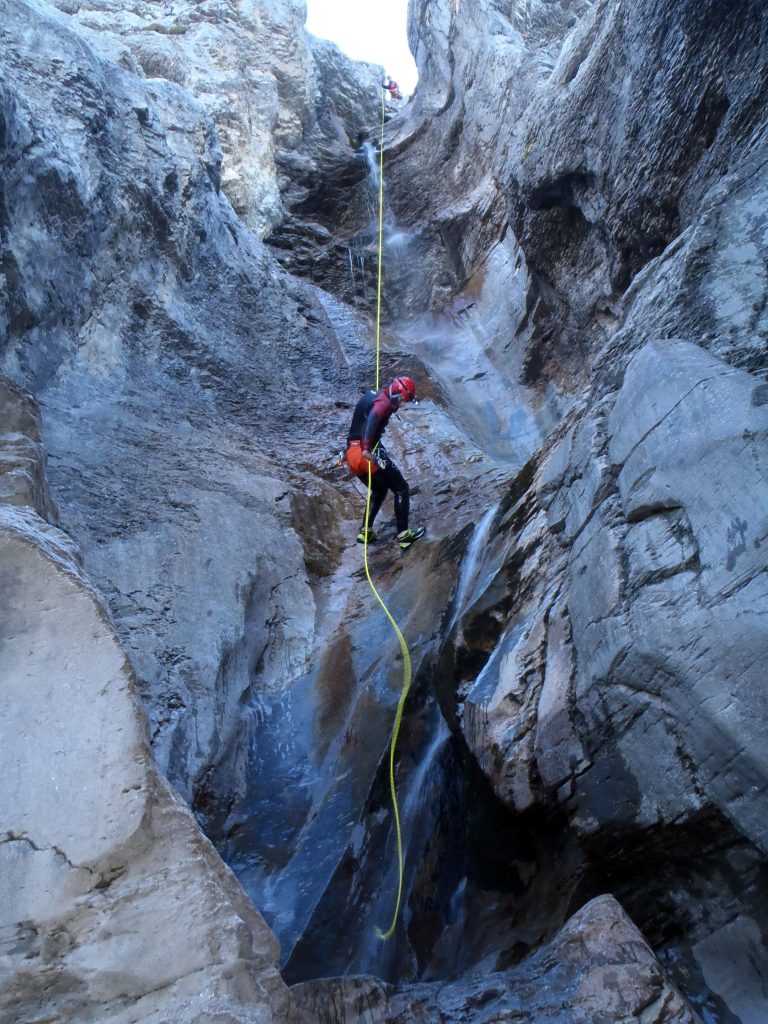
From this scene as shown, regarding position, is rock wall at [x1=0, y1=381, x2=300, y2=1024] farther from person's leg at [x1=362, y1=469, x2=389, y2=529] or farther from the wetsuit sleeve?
person's leg at [x1=362, y1=469, x2=389, y2=529]

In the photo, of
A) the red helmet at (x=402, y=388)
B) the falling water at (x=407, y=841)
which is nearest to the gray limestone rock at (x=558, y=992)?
the falling water at (x=407, y=841)

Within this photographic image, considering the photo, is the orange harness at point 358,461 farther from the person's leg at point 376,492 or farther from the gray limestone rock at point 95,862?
the gray limestone rock at point 95,862

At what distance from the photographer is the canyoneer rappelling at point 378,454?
24.2ft

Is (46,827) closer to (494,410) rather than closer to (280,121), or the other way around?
(494,410)

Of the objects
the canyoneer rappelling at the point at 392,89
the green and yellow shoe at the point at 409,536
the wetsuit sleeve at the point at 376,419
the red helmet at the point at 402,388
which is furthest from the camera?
the canyoneer rappelling at the point at 392,89

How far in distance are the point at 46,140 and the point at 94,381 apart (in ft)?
7.28

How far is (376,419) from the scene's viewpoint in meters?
7.33

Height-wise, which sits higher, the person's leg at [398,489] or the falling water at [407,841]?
the person's leg at [398,489]

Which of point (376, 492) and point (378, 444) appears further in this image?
point (376, 492)

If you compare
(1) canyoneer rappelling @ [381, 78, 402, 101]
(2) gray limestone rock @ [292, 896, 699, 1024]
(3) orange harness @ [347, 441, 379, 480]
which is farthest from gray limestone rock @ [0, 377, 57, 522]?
(1) canyoneer rappelling @ [381, 78, 402, 101]

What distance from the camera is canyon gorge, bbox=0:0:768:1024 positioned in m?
2.68

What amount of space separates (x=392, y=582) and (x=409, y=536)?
66cm

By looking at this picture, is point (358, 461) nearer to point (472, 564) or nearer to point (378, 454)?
point (378, 454)

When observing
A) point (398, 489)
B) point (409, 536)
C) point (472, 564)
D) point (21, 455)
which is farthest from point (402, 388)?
point (21, 455)
